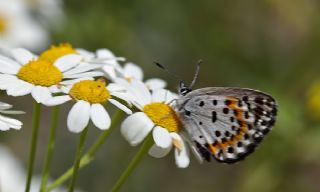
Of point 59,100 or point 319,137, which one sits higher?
point 59,100

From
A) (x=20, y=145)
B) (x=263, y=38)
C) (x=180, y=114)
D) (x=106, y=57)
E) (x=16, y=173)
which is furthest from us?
(x=20, y=145)

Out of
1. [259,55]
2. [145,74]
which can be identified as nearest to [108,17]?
[145,74]

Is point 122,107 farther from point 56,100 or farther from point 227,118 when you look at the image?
point 227,118

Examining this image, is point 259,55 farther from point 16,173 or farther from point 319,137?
point 16,173

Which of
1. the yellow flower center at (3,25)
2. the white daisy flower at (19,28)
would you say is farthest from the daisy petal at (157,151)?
the yellow flower center at (3,25)

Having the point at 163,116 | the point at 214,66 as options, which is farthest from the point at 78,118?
the point at 214,66

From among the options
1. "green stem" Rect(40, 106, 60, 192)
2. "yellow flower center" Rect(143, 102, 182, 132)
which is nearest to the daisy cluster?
"yellow flower center" Rect(143, 102, 182, 132)
